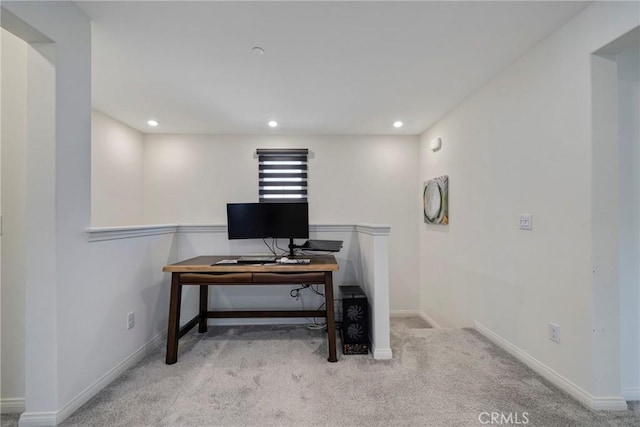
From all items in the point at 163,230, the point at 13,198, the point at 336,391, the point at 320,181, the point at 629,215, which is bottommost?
the point at 336,391

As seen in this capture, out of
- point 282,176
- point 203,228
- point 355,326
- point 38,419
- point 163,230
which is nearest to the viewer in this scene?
point 38,419

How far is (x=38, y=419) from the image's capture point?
1445mm

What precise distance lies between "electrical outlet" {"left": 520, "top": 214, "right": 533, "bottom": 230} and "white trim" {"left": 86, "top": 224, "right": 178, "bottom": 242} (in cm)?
288

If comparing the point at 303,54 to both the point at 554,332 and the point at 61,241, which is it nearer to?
the point at 61,241

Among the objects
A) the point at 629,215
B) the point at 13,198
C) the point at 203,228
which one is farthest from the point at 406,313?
the point at 13,198

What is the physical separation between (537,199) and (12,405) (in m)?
3.55

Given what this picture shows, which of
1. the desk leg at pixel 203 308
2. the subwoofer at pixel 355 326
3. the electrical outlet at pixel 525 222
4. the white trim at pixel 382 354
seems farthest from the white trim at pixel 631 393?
the desk leg at pixel 203 308

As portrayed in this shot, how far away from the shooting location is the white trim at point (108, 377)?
1.52 m

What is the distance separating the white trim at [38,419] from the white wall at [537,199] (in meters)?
2.97

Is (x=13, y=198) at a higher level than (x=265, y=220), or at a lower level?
higher

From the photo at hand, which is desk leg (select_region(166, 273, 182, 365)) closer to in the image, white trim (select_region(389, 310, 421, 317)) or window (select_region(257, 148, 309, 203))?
window (select_region(257, 148, 309, 203))

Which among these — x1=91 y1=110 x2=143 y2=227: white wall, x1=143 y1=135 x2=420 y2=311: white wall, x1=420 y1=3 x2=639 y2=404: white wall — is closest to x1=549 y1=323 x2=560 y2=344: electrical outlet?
x1=420 y1=3 x2=639 y2=404: white wall

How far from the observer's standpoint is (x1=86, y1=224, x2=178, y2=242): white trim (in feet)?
5.58

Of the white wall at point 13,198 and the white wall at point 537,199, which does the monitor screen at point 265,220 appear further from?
the white wall at point 537,199
